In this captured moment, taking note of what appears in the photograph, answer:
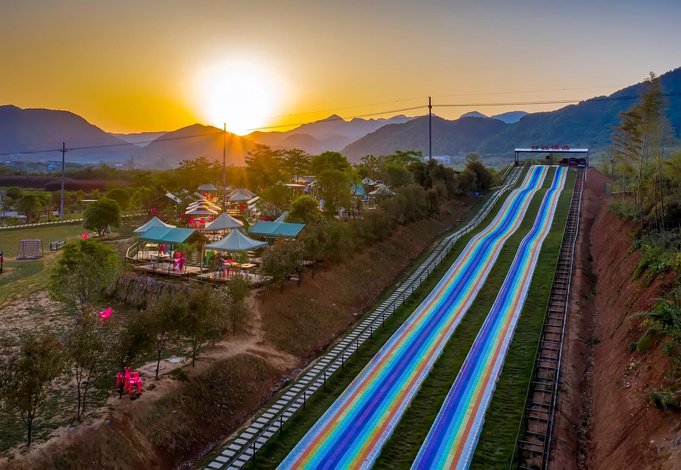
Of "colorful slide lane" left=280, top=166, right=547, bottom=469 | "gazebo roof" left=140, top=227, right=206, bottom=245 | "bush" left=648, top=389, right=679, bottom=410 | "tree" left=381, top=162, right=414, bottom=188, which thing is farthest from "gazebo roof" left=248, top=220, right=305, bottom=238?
"tree" left=381, top=162, right=414, bottom=188

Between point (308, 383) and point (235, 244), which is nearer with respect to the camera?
point (308, 383)

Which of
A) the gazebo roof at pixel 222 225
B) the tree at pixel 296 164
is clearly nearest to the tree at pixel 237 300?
the gazebo roof at pixel 222 225

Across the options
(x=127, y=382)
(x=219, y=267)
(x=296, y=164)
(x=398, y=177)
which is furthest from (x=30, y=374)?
(x=296, y=164)

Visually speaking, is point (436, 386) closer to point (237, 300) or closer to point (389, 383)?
point (389, 383)

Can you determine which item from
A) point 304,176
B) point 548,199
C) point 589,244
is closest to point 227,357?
point 589,244

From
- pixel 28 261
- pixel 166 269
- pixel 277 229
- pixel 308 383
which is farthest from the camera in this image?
pixel 28 261
